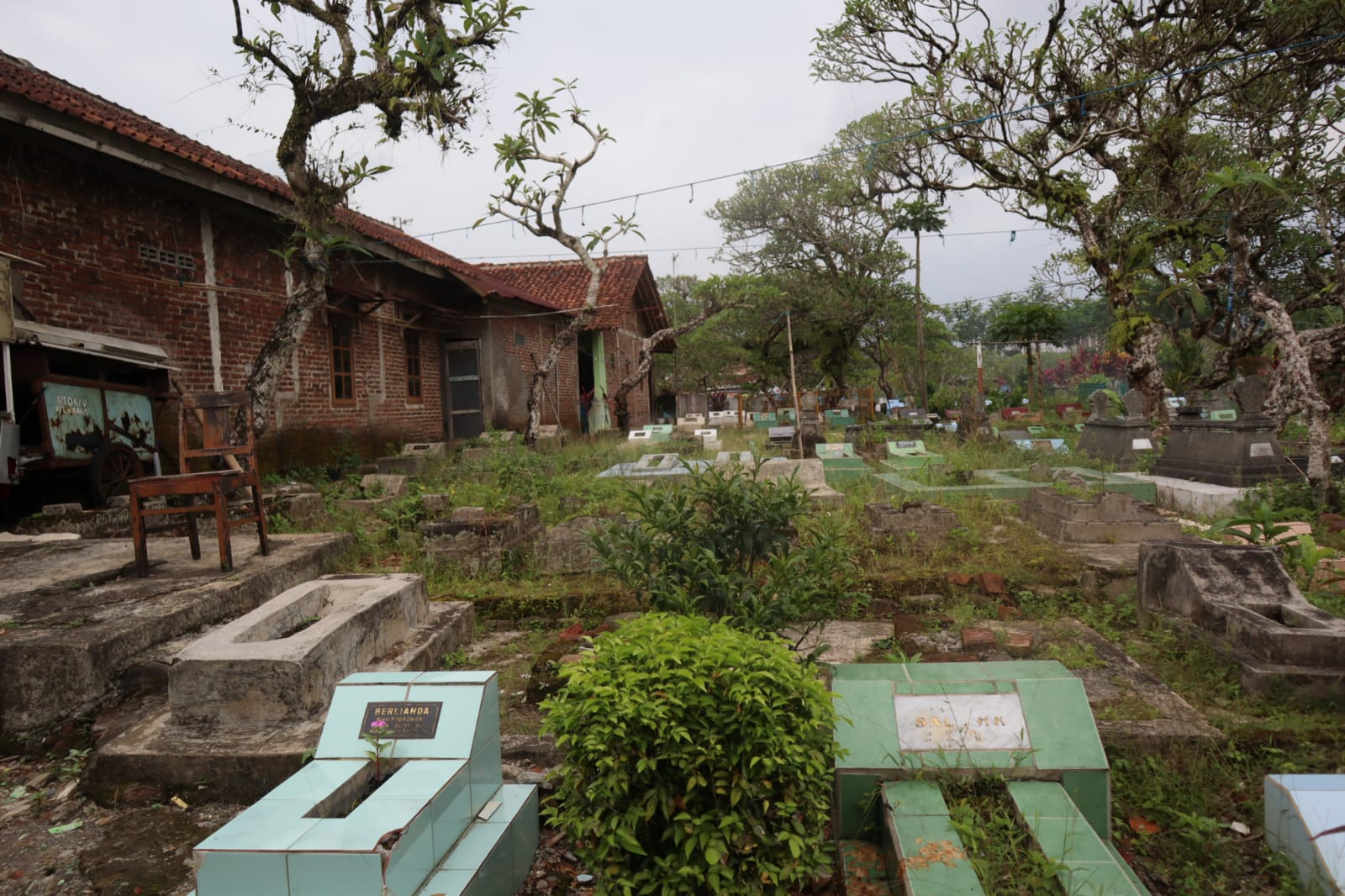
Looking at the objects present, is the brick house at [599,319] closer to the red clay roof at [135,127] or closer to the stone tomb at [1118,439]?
the red clay roof at [135,127]

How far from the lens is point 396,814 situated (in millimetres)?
1967

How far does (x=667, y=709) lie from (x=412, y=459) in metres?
9.64

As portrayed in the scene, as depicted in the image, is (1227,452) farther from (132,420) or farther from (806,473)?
(132,420)

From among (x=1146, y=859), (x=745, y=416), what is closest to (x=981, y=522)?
(x=1146, y=859)

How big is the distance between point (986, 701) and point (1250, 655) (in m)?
1.96

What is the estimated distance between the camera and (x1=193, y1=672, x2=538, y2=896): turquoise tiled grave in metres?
1.79

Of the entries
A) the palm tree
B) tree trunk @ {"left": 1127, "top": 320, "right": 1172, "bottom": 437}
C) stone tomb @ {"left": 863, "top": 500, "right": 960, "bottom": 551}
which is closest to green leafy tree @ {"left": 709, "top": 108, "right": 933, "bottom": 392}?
the palm tree

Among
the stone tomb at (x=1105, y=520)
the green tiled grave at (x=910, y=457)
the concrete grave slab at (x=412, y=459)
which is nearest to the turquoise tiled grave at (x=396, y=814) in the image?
the stone tomb at (x=1105, y=520)

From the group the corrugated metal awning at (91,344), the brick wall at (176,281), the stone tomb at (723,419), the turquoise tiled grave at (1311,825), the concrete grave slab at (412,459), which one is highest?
the brick wall at (176,281)

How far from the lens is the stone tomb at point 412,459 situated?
34.7 ft

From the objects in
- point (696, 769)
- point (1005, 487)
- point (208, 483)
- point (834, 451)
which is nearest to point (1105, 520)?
point (1005, 487)

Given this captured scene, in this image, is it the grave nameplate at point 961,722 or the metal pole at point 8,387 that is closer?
the grave nameplate at point 961,722

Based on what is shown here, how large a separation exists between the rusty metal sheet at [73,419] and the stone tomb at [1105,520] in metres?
8.12

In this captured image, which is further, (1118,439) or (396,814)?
(1118,439)
